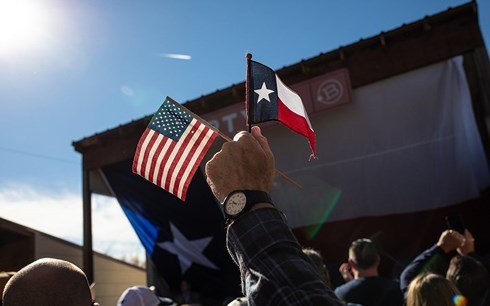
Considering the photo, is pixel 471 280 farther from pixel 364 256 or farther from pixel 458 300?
pixel 364 256

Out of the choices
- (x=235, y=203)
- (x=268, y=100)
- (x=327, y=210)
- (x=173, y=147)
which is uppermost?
(x=268, y=100)

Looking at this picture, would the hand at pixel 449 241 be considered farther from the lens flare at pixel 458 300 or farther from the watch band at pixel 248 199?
the watch band at pixel 248 199

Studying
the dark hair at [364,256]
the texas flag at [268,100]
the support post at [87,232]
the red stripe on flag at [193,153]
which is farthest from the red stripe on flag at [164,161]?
the support post at [87,232]

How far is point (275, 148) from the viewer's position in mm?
9047

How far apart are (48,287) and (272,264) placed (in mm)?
833

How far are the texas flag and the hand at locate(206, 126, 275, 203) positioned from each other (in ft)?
3.42

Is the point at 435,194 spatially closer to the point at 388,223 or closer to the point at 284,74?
the point at 388,223

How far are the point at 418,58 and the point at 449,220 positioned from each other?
5.11 m

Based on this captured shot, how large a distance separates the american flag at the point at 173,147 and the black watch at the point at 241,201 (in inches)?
74.3

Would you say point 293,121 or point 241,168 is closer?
point 241,168

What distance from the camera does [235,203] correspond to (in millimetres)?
1145

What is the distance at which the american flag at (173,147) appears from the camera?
3.05 m

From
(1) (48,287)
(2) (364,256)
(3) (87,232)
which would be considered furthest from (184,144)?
(3) (87,232)

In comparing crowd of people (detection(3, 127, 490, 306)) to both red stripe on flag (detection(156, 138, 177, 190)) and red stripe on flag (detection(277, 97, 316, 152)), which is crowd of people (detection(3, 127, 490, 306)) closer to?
red stripe on flag (detection(277, 97, 316, 152))
